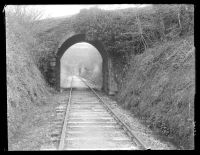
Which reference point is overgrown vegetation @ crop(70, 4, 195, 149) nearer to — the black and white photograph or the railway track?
the black and white photograph

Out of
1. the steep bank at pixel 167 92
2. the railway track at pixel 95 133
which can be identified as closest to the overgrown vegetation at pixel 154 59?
the steep bank at pixel 167 92

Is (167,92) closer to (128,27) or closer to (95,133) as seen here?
(95,133)

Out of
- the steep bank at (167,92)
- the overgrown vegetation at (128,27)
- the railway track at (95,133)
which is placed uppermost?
the overgrown vegetation at (128,27)

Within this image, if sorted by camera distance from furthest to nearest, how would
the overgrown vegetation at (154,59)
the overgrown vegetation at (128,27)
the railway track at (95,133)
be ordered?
the overgrown vegetation at (128,27)
the overgrown vegetation at (154,59)
the railway track at (95,133)

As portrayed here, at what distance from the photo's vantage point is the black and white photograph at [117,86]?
8.30 meters

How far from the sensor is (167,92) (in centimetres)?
1065

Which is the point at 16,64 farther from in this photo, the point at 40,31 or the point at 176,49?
the point at 40,31

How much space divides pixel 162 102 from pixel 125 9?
13.0 metres

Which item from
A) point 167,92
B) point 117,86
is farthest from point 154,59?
point 117,86

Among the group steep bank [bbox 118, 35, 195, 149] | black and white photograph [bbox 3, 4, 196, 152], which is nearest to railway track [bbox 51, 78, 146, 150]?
black and white photograph [bbox 3, 4, 196, 152]

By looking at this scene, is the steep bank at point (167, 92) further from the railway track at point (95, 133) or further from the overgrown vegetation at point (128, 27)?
the overgrown vegetation at point (128, 27)

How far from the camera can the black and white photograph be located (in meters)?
8.30

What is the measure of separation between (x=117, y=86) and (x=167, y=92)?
9446 millimetres
